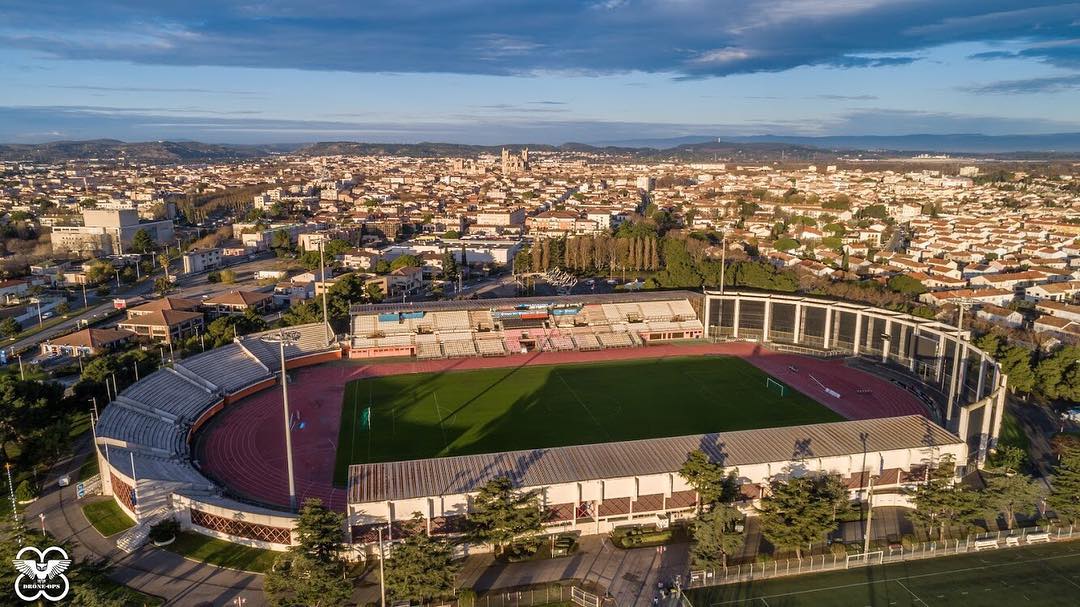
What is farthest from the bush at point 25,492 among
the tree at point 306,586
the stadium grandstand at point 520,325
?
the stadium grandstand at point 520,325

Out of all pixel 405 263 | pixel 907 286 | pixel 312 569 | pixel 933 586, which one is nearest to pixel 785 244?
pixel 907 286

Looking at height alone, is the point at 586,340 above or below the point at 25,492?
below

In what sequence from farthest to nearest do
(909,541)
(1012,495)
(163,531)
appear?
(1012,495) < (909,541) < (163,531)

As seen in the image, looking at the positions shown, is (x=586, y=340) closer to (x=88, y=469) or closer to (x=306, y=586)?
(x=88, y=469)

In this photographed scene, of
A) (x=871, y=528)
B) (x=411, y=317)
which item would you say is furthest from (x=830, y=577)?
(x=411, y=317)

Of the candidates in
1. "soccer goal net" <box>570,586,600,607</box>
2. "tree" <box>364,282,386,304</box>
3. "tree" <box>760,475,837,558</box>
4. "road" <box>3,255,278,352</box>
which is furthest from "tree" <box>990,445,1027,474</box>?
"road" <box>3,255,278,352</box>

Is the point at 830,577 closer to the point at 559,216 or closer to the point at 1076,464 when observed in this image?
the point at 1076,464

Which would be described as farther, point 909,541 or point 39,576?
point 909,541
